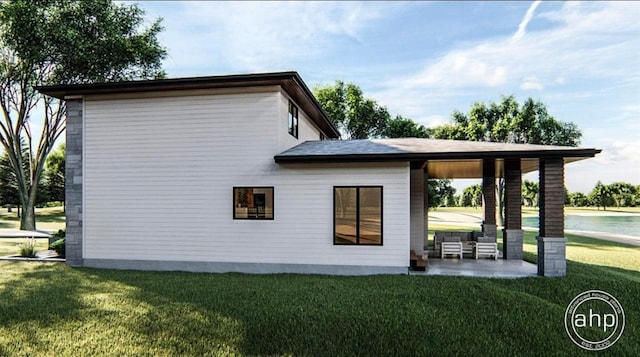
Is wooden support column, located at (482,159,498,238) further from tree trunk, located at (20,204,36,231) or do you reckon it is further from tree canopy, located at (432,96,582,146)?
tree trunk, located at (20,204,36,231)

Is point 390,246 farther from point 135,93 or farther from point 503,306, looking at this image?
point 135,93

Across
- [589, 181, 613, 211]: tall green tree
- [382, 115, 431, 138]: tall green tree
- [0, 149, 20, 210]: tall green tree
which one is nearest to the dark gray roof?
[382, 115, 431, 138]: tall green tree

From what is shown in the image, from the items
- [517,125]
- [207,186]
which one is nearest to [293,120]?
[207,186]

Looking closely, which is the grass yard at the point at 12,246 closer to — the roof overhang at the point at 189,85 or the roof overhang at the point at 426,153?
the roof overhang at the point at 189,85

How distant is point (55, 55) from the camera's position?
19797mm

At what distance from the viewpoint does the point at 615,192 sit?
66625 mm

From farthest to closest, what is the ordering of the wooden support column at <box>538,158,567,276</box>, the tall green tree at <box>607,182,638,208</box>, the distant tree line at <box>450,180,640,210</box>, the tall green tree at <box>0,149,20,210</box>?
the tall green tree at <box>607,182,638,208</box> < the distant tree line at <box>450,180,640,210</box> < the tall green tree at <box>0,149,20,210</box> < the wooden support column at <box>538,158,567,276</box>

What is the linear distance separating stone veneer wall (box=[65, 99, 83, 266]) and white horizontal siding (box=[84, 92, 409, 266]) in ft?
0.82

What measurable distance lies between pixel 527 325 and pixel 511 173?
741 centimetres

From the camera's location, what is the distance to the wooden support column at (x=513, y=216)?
12641 mm

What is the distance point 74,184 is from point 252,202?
5.87 meters

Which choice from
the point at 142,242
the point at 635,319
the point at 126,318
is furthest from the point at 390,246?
the point at 142,242

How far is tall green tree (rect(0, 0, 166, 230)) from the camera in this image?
1883 centimetres

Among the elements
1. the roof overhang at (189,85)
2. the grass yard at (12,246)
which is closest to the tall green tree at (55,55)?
the grass yard at (12,246)
